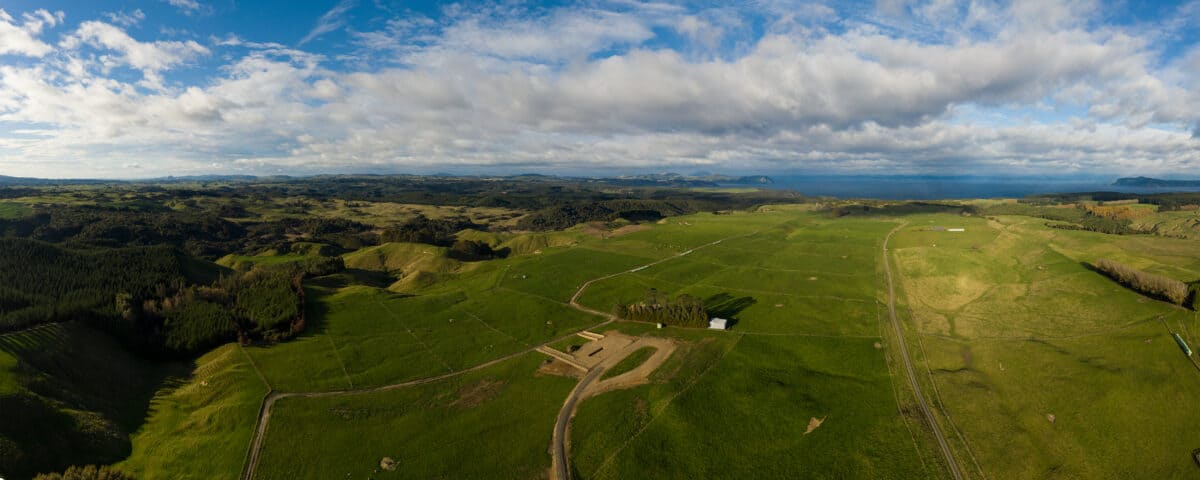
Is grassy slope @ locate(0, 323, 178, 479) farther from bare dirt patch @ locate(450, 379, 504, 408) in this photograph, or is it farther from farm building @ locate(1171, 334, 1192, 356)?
farm building @ locate(1171, 334, 1192, 356)

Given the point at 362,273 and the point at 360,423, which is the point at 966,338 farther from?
the point at 362,273

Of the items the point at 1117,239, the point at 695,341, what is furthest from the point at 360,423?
the point at 1117,239

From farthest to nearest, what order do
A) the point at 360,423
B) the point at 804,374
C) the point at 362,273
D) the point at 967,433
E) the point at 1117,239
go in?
1. the point at 362,273
2. the point at 1117,239
3. the point at 804,374
4. the point at 360,423
5. the point at 967,433

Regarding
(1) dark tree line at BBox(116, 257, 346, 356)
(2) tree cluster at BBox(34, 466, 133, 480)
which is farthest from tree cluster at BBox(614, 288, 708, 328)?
(2) tree cluster at BBox(34, 466, 133, 480)

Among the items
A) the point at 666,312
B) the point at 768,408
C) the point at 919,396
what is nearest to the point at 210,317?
the point at 666,312

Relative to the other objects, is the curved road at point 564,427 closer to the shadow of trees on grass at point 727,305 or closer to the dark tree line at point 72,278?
the shadow of trees on grass at point 727,305
